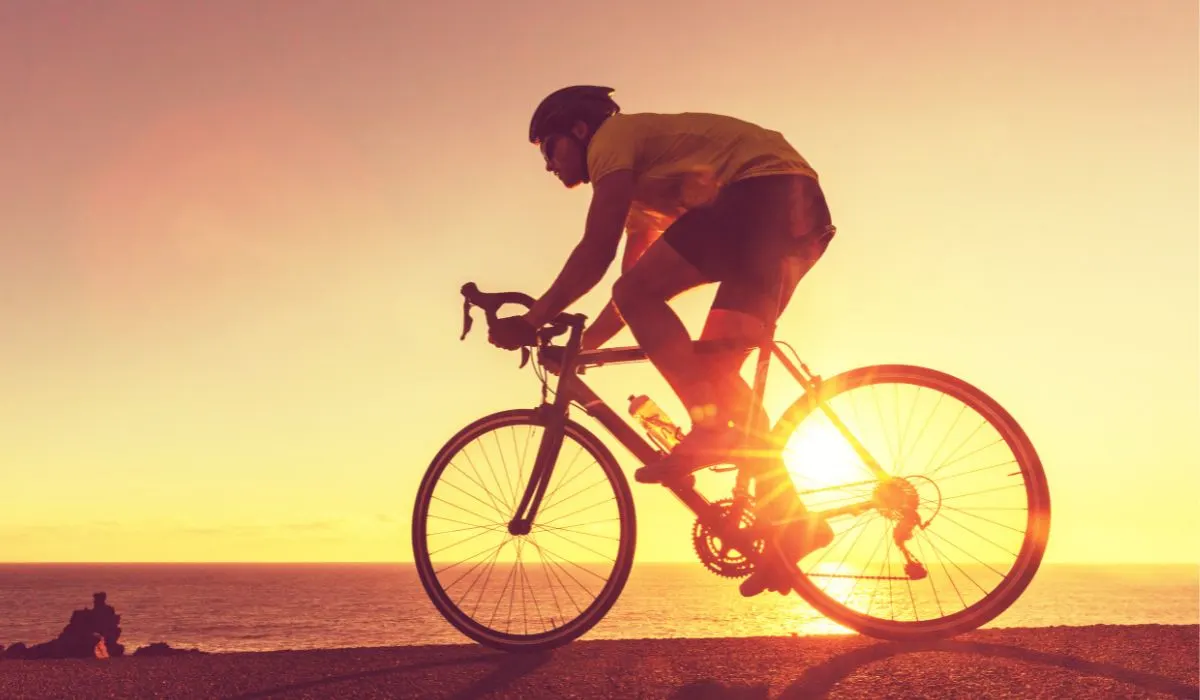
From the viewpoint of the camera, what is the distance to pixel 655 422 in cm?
409

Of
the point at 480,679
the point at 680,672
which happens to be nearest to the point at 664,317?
the point at 680,672

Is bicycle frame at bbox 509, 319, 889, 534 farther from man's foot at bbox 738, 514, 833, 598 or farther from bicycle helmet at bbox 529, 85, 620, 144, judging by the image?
bicycle helmet at bbox 529, 85, 620, 144

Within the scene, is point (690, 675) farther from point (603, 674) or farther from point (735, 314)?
→ point (735, 314)

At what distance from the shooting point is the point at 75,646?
37.9 m

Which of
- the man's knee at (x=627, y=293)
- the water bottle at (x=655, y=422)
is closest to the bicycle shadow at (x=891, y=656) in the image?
the water bottle at (x=655, y=422)

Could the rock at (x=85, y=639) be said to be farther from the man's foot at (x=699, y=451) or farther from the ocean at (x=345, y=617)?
the man's foot at (x=699, y=451)

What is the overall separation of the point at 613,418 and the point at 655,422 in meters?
0.24

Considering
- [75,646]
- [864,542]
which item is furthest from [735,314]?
[75,646]

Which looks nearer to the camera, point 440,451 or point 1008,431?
point 1008,431

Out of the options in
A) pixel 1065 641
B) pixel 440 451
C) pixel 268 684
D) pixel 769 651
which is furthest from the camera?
pixel 440 451

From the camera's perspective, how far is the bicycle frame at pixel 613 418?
3.82 m

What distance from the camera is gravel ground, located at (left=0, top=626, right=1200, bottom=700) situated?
118 inches

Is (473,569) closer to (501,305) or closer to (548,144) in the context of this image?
(501,305)

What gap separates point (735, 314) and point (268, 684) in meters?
2.62
